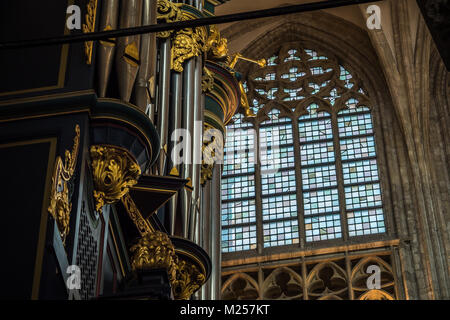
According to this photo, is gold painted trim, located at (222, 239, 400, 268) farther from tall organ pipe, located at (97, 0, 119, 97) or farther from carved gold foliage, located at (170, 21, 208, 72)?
tall organ pipe, located at (97, 0, 119, 97)

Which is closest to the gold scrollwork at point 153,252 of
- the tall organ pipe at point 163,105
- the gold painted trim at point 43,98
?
the gold painted trim at point 43,98

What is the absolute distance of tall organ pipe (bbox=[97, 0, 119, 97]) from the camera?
587 centimetres

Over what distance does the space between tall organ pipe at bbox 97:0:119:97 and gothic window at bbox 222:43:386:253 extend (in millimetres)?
13856

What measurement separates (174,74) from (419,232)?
10.3 metres

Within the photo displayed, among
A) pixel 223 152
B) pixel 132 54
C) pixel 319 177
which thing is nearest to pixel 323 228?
pixel 319 177

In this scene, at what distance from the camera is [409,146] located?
20.2 metres

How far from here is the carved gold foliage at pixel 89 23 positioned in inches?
230

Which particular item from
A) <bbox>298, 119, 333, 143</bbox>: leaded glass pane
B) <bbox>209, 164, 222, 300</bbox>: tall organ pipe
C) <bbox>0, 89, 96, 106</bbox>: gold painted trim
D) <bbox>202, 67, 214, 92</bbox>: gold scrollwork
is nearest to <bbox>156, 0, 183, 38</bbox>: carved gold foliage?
<bbox>202, 67, 214, 92</bbox>: gold scrollwork

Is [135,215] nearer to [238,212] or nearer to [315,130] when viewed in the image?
[238,212]

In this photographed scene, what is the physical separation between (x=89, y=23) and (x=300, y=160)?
50.2ft

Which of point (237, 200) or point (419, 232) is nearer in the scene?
point (419, 232)
